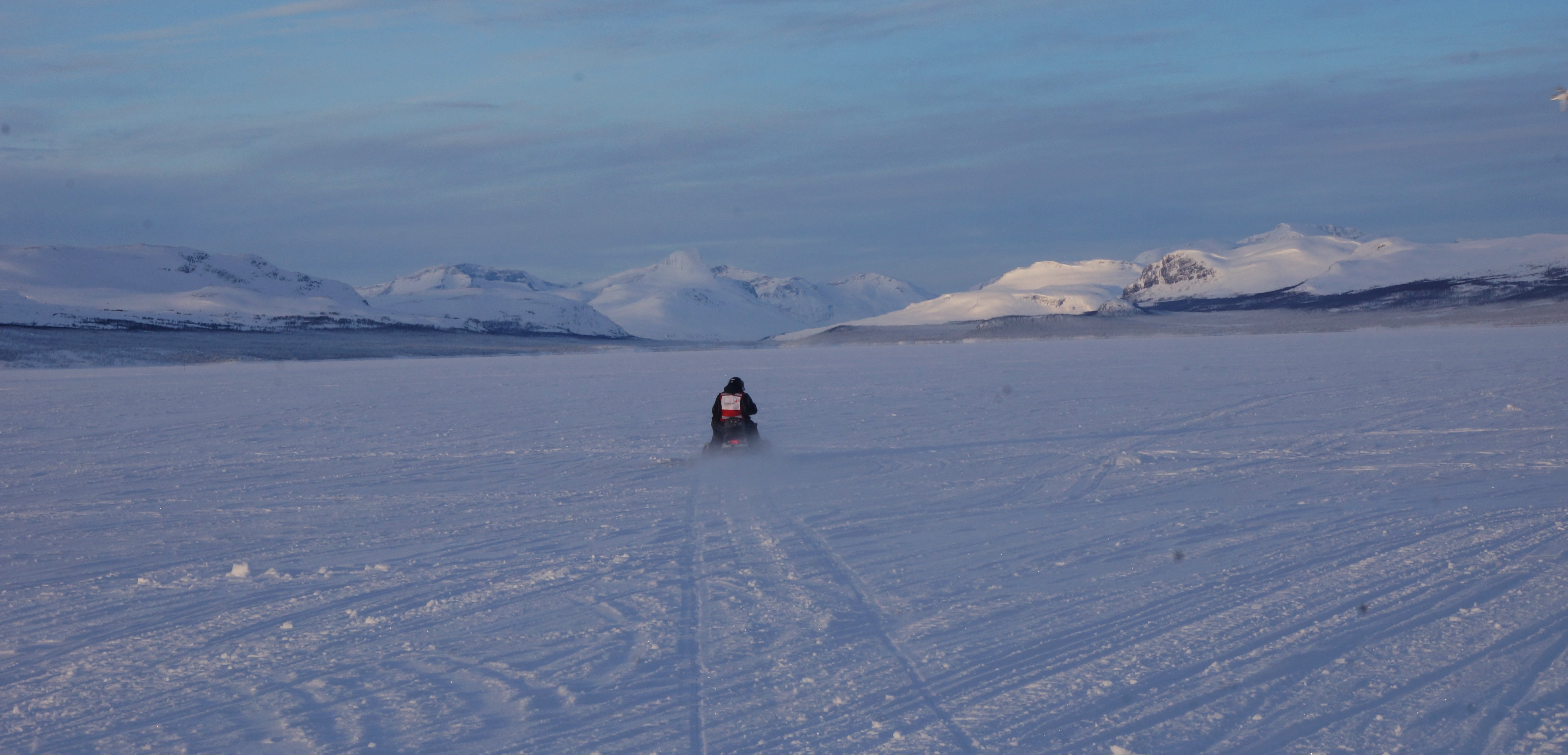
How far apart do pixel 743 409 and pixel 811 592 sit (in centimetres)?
688

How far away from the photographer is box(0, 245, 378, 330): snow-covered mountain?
363ft

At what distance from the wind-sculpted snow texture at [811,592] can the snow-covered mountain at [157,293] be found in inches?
3869

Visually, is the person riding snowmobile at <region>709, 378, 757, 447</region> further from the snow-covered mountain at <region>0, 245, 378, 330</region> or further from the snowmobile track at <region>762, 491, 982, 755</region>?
the snow-covered mountain at <region>0, 245, 378, 330</region>

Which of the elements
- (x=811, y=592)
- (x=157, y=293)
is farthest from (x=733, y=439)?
(x=157, y=293)

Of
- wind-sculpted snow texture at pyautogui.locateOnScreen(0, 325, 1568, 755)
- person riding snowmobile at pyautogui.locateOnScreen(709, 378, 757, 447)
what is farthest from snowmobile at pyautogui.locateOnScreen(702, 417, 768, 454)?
wind-sculpted snow texture at pyautogui.locateOnScreen(0, 325, 1568, 755)

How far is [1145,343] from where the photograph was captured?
236ft

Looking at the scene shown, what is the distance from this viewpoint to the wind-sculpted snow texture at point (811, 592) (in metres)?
4.64

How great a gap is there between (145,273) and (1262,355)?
609 feet

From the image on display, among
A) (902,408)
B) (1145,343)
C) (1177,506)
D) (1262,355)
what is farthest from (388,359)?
(1177,506)

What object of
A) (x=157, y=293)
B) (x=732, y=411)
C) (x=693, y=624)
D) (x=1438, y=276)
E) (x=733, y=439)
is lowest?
(x=693, y=624)

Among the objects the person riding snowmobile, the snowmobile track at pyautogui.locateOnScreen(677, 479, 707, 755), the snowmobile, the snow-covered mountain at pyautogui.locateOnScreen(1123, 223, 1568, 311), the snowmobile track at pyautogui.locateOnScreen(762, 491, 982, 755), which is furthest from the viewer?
the snow-covered mountain at pyautogui.locateOnScreen(1123, 223, 1568, 311)

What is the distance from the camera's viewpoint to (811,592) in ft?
22.3

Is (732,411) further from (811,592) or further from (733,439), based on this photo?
(811,592)

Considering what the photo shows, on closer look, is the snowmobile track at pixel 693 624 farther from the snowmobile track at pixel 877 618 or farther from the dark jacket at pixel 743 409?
the dark jacket at pixel 743 409
